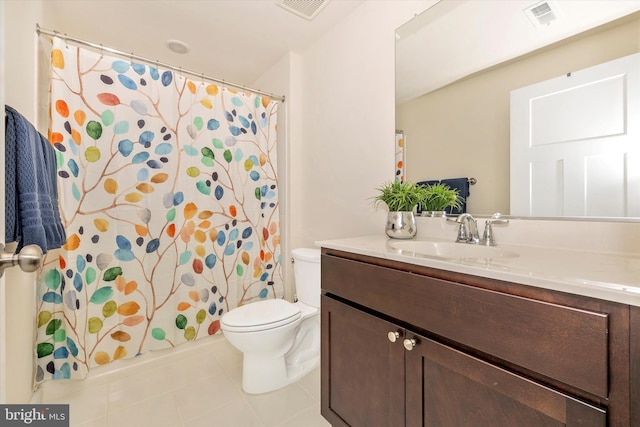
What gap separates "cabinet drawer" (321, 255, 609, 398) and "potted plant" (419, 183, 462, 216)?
0.60m

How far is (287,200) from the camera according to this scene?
2.27 metres

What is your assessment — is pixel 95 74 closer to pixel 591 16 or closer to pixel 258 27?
pixel 258 27

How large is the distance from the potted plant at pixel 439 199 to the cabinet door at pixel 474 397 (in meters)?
0.72

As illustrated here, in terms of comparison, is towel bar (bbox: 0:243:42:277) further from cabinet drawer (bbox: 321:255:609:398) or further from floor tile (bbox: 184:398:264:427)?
floor tile (bbox: 184:398:264:427)

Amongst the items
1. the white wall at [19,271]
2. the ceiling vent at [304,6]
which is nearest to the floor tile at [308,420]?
the white wall at [19,271]

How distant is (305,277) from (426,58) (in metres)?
1.41

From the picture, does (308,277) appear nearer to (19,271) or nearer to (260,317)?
(260,317)

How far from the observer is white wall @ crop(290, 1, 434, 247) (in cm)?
158

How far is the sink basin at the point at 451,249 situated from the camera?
1.01 meters

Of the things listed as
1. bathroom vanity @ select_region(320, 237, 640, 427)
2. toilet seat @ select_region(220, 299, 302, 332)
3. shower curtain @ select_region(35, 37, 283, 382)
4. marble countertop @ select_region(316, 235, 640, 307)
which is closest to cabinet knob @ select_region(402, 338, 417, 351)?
bathroom vanity @ select_region(320, 237, 640, 427)

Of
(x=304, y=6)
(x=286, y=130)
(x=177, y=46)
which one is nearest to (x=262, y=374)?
(x=286, y=130)

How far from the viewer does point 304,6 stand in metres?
1.69

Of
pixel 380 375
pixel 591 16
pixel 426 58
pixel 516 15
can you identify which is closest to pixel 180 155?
pixel 426 58

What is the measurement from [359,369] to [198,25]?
2255 millimetres
